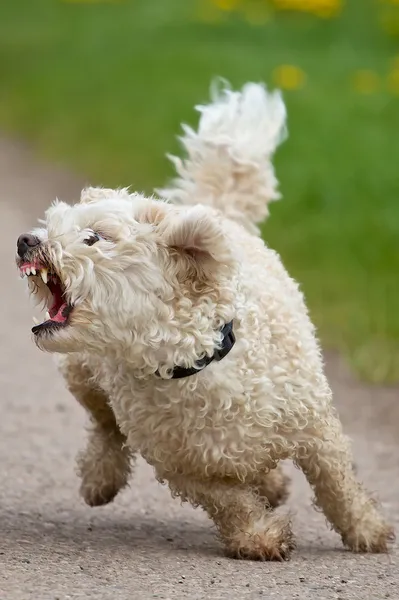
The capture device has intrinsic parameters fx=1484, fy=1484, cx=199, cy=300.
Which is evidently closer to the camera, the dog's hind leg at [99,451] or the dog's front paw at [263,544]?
the dog's front paw at [263,544]

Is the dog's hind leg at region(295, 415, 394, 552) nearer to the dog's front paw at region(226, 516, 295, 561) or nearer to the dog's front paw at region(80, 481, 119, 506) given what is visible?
the dog's front paw at region(226, 516, 295, 561)

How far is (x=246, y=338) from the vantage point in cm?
575

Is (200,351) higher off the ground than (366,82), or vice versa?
(366,82)

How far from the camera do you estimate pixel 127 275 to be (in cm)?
542

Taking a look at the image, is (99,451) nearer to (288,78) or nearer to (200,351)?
(200,351)

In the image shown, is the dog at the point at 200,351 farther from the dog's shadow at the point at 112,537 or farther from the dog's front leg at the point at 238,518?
the dog's shadow at the point at 112,537


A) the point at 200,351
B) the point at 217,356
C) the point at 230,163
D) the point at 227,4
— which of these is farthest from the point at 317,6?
the point at 200,351

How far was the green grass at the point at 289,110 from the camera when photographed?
1208cm

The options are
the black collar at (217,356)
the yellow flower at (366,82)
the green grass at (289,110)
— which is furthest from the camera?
the yellow flower at (366,82)

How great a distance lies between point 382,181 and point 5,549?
28.8 ft

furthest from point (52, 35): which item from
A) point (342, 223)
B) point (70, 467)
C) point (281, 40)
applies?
point (70, 467)

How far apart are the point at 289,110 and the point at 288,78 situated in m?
1.44

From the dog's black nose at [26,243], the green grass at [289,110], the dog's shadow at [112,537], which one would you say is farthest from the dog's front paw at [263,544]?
the green grass at [289,110]

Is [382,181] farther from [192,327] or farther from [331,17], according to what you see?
[331,17]
